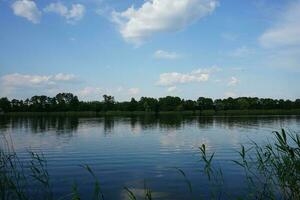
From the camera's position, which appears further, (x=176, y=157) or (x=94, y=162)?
(x=176, y=157)

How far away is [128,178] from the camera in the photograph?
22766 mm

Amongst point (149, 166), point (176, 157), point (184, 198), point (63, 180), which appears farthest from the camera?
point (176, 157)

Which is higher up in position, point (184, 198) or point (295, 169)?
point (295, 169)

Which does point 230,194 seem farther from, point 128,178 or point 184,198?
point 128,178

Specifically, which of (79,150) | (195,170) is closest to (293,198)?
(195,170)

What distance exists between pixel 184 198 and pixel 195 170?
295 inches

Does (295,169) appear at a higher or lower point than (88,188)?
higher

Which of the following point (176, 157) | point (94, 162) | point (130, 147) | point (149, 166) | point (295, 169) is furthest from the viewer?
point (130, 147)

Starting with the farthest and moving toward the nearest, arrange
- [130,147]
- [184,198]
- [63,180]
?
[130,147], [63,180], [184,198]

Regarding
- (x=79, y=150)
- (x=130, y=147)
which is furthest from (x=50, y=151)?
(x=130, y=147)

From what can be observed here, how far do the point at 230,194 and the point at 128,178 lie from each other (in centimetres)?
686

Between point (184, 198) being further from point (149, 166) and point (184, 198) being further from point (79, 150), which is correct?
point (79, 150)

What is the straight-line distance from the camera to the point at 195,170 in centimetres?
2516

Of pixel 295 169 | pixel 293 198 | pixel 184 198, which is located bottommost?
pixel 184 198
